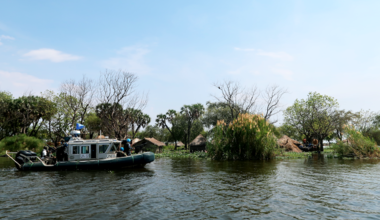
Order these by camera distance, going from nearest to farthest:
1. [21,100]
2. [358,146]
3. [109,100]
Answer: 1. [358,146]
2. [109,100]
3. [21,100]

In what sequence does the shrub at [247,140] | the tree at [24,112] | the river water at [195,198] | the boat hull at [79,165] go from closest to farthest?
the river water at [195,198], the boat hull at [79,165], the shrub at [247,140], the tree at [24,112]

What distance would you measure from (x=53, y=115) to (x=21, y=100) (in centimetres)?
593

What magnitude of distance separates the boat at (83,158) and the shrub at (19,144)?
24346 mm

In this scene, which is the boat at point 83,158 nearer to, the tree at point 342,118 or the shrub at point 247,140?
the shrub at point 247,140

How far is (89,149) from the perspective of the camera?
20.0 metres

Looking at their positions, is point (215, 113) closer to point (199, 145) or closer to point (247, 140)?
point (199, 145)

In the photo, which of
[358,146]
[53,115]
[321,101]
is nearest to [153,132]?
[53,115]

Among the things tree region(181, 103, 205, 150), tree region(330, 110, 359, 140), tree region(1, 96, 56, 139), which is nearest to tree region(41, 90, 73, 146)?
tree region(1, 96, 56, 139)

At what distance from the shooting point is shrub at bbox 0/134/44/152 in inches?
1620

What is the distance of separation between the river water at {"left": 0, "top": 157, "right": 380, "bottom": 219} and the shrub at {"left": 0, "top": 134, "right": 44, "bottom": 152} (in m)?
30.0

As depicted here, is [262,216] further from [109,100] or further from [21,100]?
[21,100]

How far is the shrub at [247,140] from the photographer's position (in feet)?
84.6

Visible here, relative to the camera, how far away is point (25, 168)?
1936cm

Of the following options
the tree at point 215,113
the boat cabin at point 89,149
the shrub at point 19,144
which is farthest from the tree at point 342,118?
the shrub at point 19,144
